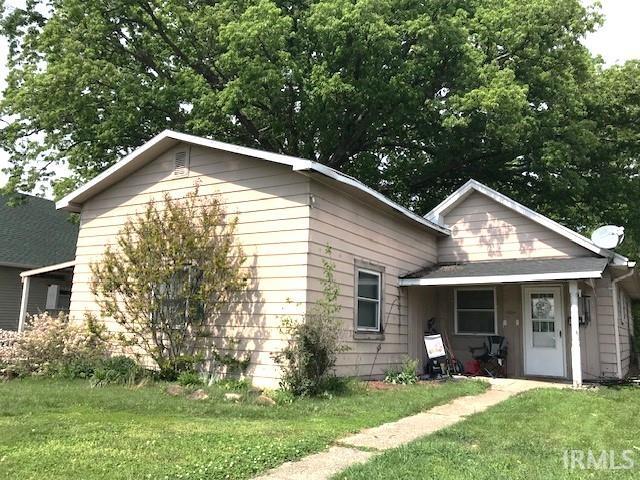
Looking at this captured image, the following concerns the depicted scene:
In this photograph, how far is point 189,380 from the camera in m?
9.77

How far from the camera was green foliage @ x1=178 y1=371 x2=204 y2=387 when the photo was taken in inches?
383

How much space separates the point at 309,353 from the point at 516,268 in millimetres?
6260

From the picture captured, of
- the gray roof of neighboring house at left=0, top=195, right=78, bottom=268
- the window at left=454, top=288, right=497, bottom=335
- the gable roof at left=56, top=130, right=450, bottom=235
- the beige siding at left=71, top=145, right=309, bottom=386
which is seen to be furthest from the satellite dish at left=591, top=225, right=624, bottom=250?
the gray roof of neighboring house at left=0, top=195, right=78, bottom=268

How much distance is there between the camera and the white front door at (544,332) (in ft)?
44.1

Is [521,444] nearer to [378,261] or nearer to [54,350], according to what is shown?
[378,261]

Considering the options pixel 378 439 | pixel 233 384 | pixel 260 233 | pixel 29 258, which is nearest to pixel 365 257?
pixel 260 233

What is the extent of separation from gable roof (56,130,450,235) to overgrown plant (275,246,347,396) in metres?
2.40

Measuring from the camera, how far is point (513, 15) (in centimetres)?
1720

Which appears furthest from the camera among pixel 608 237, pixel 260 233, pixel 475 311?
pixel 475 311

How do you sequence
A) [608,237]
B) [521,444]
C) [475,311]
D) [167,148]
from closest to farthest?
[521,444], [167,148], [608,237], [475,311]

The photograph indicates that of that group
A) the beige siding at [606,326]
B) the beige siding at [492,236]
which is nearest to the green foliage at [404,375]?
the beige siding at [492,236]

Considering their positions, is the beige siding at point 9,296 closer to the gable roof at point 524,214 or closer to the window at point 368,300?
the window at point 368,300

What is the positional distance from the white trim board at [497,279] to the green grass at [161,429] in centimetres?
321

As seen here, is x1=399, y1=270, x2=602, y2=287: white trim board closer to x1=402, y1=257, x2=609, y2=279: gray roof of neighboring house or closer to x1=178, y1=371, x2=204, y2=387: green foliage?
x1=402, y1=257, x2=609, y2=279: gray roof of neighboring house
